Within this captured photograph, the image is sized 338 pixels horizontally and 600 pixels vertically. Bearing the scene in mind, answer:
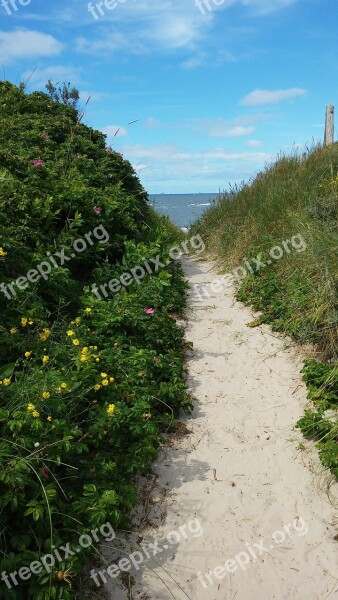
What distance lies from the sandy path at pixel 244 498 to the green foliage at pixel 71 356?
350 mm

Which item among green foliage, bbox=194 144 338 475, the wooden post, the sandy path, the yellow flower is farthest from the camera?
the wooden post

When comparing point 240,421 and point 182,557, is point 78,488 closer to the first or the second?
point 182,557

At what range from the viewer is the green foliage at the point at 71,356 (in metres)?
2.84

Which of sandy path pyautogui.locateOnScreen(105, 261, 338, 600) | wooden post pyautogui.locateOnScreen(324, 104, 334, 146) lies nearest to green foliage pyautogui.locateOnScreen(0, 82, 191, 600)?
sandy path pyautogui.locateOnScreen(105, 261, 338, 600)

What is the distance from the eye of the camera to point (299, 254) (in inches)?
248

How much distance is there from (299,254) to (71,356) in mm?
3518

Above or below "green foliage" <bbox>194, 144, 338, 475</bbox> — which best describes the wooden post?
above

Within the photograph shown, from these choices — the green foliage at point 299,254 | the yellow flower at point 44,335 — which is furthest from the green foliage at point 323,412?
the yellow flower at point 44,335

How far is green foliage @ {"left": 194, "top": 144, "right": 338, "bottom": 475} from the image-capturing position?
450cm

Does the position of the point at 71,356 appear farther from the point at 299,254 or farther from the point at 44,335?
the point at 299,254

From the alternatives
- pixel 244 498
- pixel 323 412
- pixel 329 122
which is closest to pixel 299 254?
pixel 323 412

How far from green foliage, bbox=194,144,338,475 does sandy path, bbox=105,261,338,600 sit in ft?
1.01

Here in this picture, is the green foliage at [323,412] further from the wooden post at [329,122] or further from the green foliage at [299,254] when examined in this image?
the wooden post at [329,122]

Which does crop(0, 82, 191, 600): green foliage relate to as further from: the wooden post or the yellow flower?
the wooden post
